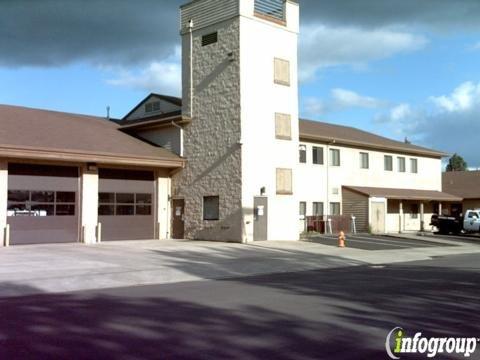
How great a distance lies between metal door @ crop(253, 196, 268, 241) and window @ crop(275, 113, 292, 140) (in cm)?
361

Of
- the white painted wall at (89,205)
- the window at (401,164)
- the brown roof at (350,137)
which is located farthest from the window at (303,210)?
the white painted wall at (89,205)

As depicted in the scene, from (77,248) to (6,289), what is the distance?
10.7 meters

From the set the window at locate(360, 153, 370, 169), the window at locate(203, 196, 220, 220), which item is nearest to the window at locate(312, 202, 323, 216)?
the window at locate(360, 153, 370, 169)

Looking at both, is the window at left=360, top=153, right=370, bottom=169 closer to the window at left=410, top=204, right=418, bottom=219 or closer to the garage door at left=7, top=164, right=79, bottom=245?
the window at left=410, top=204, right=418, bottom=219

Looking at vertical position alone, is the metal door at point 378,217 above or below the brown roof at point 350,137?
below

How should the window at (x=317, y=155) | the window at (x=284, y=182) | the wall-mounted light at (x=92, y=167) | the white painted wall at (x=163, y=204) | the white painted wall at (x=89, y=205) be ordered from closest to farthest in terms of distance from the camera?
1. the white painted wall at (x=89, y=205)
2. the wall-mounted light at (x=92, y=167)
3. the window at (x=284, y=182)
4. the white painted wall at (x=163, y=204)
5. the window at (x=317, y=155)

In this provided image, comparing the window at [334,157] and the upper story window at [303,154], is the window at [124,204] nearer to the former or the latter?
the upper story window at [303,154]

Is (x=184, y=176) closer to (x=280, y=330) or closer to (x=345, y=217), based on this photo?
(x=345, y=217)

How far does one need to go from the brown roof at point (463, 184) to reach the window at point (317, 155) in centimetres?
1907

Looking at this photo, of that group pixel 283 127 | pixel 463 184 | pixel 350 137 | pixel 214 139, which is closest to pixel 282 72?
pixel 283 127

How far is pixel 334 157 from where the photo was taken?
128 feet

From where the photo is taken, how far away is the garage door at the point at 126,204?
28875mm

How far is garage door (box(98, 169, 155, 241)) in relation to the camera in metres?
28.9

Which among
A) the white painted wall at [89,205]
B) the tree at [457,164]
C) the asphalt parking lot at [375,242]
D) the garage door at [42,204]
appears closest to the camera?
the garage door at [42,204]
